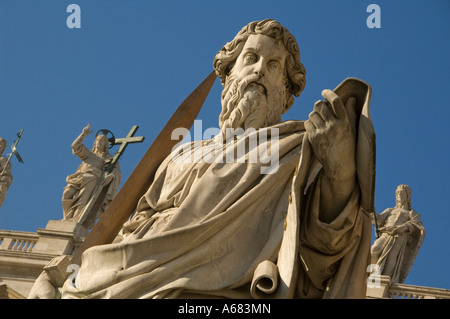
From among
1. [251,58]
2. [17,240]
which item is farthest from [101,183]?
[251,58]

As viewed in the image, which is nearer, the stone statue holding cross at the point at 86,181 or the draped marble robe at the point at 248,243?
the draped marble robe at the point at 248,243

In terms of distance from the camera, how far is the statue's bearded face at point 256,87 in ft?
24.7

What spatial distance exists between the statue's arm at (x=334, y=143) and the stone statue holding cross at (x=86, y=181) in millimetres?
14939

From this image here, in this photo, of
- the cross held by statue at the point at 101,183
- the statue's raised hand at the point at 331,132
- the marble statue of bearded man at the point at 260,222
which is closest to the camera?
the statue's raised hand at the point at 331,132

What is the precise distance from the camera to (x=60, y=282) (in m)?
7.03

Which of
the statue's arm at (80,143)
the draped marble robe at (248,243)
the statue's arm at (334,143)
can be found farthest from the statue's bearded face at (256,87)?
the statue's arm at (80,143)

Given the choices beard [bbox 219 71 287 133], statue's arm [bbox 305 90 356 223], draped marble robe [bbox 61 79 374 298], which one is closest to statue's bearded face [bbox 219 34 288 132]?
beard [bbox 219 71 287 133]

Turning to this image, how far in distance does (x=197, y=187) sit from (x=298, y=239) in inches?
39.0

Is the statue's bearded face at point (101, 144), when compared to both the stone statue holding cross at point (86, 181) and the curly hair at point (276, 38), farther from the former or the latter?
the curly hair at point (276, 38)

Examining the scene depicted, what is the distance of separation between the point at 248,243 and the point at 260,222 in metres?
0.18

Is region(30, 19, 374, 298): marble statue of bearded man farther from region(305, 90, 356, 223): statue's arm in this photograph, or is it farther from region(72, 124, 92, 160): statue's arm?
region(72, 124, 92, 160): statue's arm

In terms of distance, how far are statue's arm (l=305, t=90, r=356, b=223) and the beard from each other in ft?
4.76

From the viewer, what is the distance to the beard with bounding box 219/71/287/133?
296 inches
